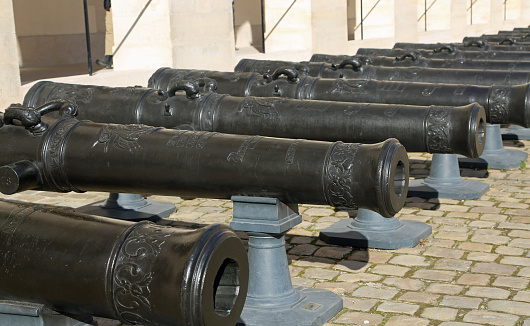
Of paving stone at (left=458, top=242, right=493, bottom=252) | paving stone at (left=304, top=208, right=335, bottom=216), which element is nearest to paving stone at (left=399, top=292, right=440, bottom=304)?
paving stone at (left=458, top=242, right=493, bottom=252)

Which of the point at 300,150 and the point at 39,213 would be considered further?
the point at 300,150

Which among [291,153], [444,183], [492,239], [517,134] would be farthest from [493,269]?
[517,134]

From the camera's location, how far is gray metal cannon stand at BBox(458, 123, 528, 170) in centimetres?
895

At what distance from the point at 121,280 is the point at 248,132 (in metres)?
3.38

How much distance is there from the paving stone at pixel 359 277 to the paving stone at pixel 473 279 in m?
0.50

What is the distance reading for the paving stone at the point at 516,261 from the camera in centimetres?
556

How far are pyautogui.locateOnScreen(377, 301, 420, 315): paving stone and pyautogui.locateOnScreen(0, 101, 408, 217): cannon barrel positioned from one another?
0.62 meters

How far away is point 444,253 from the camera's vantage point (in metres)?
5.84

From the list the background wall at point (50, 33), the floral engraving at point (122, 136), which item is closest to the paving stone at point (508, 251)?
the floral engraving at point (122, 136)

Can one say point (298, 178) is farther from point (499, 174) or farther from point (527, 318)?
point (499, 174)

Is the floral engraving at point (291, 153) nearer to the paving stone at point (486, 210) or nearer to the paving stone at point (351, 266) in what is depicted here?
the paving stone at point (351, 266)

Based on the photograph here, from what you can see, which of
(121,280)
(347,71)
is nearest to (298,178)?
(121,280)

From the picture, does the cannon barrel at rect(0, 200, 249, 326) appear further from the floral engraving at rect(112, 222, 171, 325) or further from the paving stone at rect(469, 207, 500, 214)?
the paving stone at rect(469, 207, 500, 214)

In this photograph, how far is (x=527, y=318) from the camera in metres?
4.55
